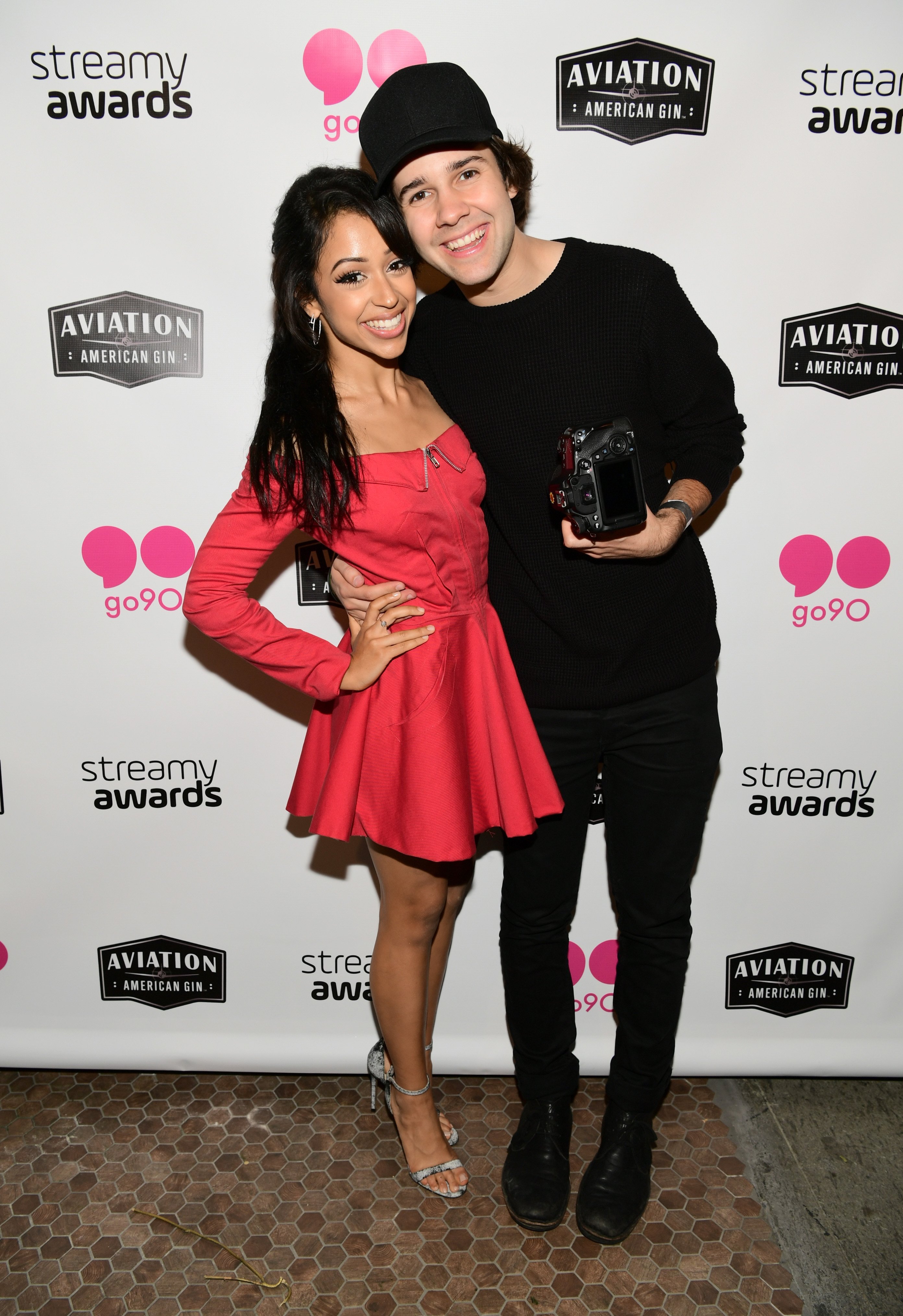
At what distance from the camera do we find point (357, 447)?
1.50 m

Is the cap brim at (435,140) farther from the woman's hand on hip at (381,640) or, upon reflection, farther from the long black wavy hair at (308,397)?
the woman's hand on hip at (381,640)

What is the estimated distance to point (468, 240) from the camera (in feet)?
4.74

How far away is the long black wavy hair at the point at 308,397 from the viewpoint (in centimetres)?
144

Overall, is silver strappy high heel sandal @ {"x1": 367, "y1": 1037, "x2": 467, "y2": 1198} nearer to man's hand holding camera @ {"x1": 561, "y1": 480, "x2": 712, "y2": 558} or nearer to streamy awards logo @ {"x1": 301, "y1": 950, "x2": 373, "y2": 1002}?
streamy awards logo @ {"x1": 301, "y1": 950, "x2": 373, "y2": 1002}

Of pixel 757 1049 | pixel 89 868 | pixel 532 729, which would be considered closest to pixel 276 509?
pixel 532 729

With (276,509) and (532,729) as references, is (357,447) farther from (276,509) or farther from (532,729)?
(532,729)

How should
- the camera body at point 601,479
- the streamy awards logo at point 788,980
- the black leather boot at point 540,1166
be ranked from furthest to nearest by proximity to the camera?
the streamy awards logo at point 788,980 < the black leather boot at point 540,1166 < the camera body at point 601,479

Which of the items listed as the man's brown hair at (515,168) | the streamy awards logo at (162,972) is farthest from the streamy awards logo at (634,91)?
the streamy awards logo at (162,972)

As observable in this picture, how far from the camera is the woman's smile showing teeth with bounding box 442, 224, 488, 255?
56.8 inches

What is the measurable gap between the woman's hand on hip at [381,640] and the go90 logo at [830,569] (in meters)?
0.83

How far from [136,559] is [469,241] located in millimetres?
929

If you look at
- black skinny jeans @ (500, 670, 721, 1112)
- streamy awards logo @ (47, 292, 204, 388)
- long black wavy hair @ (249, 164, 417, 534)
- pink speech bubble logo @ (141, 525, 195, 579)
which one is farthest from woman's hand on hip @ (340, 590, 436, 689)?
streamy awards logo @ (47, 292, 204, 388)

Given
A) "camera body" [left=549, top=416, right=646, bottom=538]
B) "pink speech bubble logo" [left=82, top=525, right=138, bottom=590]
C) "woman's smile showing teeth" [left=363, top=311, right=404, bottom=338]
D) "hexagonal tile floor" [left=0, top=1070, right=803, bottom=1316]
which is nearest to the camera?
"camera body" [left=549, top=416, right=646, bottom=538]

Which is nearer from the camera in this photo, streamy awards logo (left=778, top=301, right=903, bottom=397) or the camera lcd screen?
the camera lcd screen
